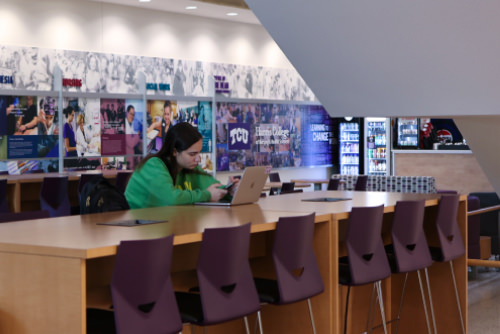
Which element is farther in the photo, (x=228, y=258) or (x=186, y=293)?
(x=186, y=293)

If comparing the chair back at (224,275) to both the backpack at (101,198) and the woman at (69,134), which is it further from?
the woman at (69,134)

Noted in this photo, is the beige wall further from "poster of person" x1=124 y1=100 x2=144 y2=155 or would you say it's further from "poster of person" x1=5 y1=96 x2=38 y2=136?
"poster of person" x1=5 y1=96 x2=38 y2=136

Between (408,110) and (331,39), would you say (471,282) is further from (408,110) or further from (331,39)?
(331,39)

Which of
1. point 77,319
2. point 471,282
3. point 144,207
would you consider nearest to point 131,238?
point 77,319

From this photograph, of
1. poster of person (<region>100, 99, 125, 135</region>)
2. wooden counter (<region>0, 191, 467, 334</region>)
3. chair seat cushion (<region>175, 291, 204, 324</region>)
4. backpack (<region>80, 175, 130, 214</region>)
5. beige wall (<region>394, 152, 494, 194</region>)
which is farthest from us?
beige wall (<region>394, 152, 494, 194</region>)

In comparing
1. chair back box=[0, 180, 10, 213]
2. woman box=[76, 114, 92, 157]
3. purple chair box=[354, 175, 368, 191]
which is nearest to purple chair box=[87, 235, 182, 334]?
chair back box=[0, 180, 10, 213]

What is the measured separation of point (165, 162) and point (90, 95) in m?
7.16

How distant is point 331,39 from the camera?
18.0 ft

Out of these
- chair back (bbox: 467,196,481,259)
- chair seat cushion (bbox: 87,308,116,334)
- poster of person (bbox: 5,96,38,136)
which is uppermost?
poster of person (bbox: 5,96,38,136)

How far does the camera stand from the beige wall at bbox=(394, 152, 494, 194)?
1416 cm

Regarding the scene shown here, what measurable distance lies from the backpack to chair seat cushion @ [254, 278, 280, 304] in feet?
3.76

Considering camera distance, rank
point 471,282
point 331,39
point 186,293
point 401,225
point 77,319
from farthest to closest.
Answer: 1. point 471,282
2. point 331,39
3. point 401,225
4. point 186,293
5. point 77,319

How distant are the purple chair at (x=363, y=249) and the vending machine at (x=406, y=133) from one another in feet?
38.4

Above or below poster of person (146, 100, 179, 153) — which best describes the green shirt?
below
